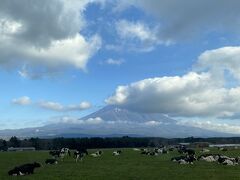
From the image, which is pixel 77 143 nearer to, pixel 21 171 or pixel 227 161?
pixel 227 161

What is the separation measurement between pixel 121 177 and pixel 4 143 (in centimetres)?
11499

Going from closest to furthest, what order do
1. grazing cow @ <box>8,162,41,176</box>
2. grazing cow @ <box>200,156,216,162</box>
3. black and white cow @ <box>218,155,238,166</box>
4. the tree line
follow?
1. grazing cow @ <box>8,162,41,176</box>
2. black and white cow @ <box>218,155,238,166</box>
3. grazing cow @ <box>200,156,216,162</box>
4. the tree line

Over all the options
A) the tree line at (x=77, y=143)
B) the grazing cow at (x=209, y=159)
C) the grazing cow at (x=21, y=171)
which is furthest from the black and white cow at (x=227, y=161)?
the tree line at (x=77, y=143)

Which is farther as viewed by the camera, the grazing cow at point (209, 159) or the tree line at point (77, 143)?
the tree line at point (77, 143)

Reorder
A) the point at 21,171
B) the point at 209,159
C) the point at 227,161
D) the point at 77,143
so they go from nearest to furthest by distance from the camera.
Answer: the point at 21,171 < the point at 227,161 < the point at 209,159 < the point at 77,143

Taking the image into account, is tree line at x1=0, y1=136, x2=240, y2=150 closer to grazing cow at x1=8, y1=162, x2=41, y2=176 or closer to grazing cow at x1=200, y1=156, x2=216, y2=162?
grazing cow at x1=200, y1=156, x2=216, y2=162

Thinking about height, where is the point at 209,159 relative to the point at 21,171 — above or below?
above

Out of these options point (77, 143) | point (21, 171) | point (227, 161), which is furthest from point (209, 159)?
point (77, 143)

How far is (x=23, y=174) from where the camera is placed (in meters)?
34.3

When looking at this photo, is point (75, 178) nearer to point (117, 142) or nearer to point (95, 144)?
point (95, 144)

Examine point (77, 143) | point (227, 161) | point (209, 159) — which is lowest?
point (227, 161)

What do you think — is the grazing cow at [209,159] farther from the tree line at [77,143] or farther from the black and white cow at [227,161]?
the tree line at [77,143]

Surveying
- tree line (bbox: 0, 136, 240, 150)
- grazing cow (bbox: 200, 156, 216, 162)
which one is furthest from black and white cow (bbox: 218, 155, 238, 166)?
tree line (bbox: 0, 136, 240, 150)

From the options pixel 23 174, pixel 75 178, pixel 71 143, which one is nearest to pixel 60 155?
pixel 23 174
